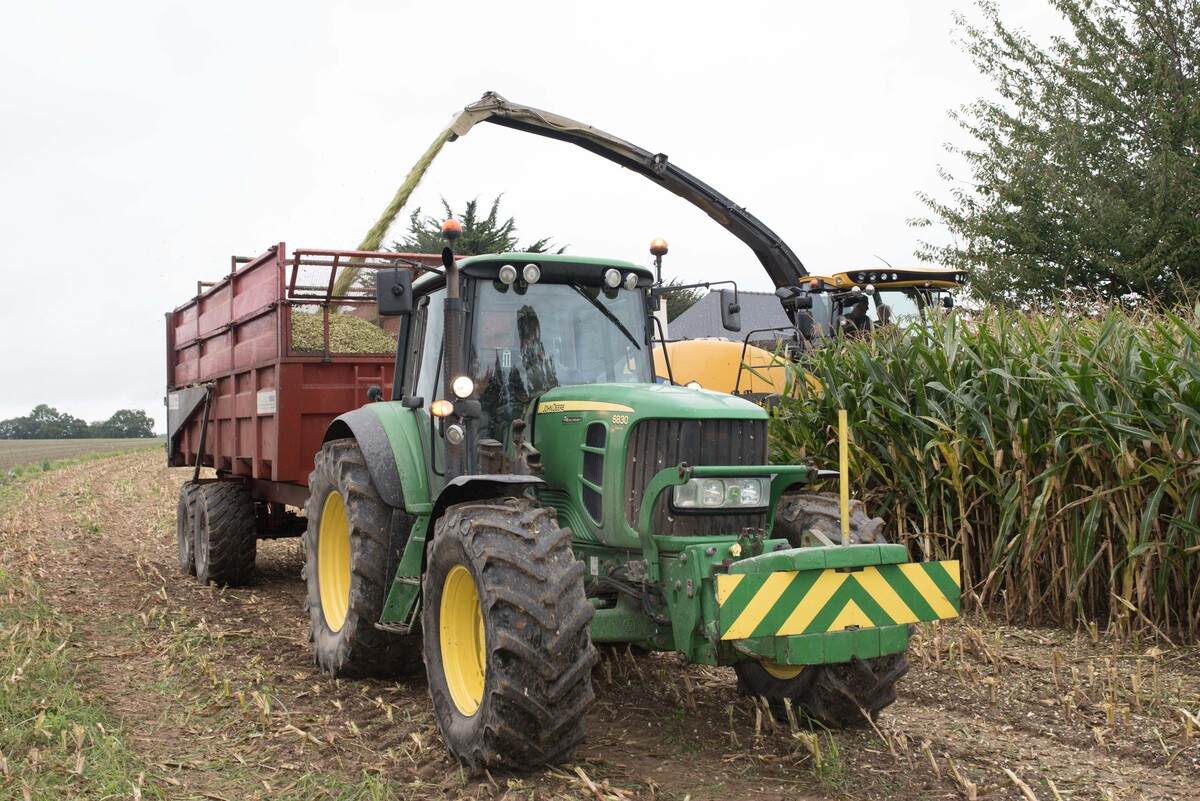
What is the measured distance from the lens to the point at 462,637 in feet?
15.7

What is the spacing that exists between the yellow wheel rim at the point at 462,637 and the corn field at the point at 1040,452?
3545 mm

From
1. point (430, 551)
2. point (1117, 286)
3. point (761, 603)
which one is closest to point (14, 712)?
point (430, 551)

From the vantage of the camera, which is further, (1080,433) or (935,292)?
(935,292)

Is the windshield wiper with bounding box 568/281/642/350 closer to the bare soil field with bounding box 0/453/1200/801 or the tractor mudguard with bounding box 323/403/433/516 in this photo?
the tractor mudguard with bounding box 323/403/433/516

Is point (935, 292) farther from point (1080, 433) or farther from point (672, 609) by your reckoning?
point (672, 609)

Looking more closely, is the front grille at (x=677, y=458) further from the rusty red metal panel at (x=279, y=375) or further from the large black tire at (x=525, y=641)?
the rusty red metal panel at (x=279, y=375)

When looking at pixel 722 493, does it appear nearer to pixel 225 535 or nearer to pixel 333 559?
pixel 333 559

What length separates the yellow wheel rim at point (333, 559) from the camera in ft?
20.7

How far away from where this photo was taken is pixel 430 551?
480 centimetres

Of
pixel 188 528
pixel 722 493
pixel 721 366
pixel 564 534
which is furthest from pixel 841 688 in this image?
pixel 188 528

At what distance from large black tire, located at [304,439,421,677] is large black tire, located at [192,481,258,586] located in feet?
9.04

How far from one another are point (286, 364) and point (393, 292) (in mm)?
2982

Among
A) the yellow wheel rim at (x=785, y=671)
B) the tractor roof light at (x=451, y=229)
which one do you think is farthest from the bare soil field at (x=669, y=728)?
the tractor roof light at (x=451, y=229)

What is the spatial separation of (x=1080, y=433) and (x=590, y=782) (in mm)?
4090
